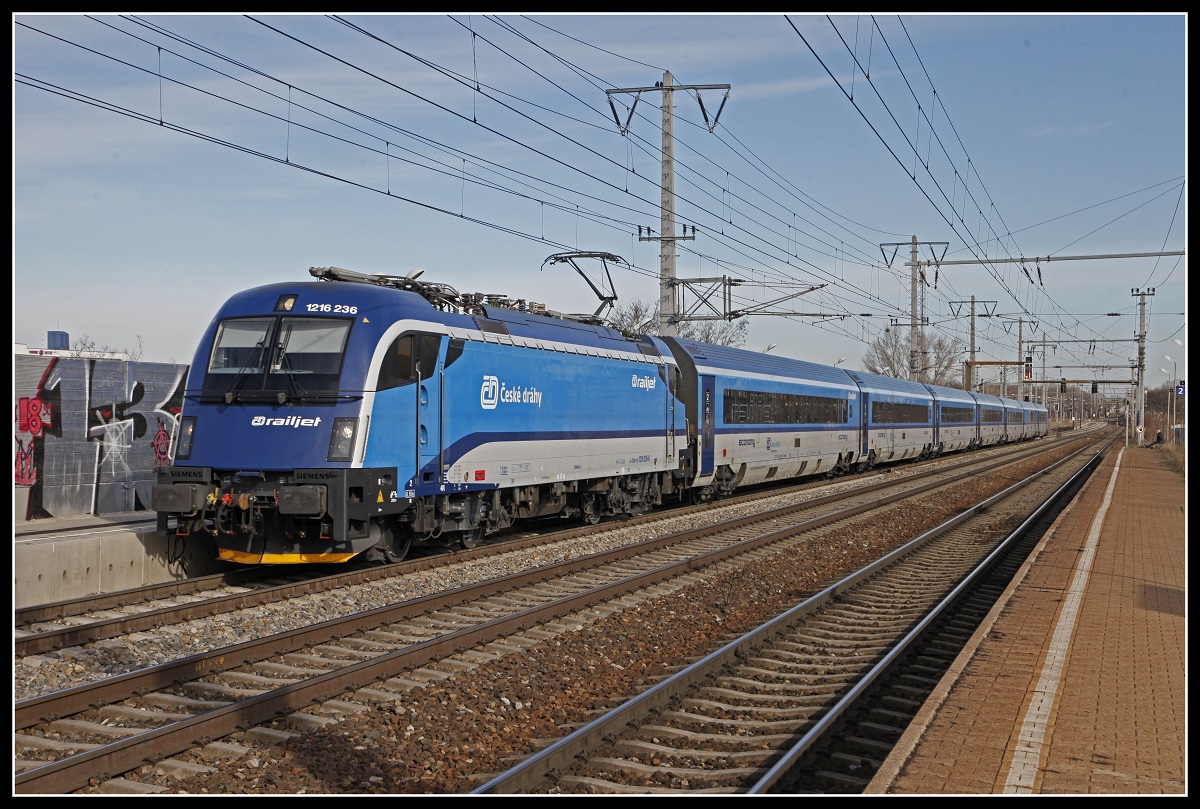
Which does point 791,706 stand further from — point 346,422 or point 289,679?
point 346,422

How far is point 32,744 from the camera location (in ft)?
20.5

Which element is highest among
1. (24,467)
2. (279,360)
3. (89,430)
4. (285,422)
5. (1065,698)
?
(279,360)

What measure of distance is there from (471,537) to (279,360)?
13.8 ft

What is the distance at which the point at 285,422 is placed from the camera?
1152 centimetres

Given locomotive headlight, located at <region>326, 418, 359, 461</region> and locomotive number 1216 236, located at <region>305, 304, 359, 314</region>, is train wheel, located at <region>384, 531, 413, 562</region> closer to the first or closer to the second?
locomotive headlight, located at <region>326, 418, 359, 461</region>

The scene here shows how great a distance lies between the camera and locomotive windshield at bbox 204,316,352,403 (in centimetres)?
1165

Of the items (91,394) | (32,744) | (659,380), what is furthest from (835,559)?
(91,394)

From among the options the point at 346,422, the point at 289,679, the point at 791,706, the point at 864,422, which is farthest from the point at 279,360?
the point at 864,422

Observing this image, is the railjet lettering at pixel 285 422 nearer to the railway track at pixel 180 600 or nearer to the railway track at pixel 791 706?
the railway track at pixel 180 600

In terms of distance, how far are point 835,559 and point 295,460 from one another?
8199mm

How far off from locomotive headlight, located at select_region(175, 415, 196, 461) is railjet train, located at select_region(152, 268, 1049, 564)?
0.02m

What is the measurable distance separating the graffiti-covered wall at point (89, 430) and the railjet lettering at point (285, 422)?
708cm

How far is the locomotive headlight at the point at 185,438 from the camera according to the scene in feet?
39.2

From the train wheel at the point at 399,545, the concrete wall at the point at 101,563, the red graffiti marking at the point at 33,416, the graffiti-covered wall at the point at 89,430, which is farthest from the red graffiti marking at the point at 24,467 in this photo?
the train wheel at the point at 399,545
